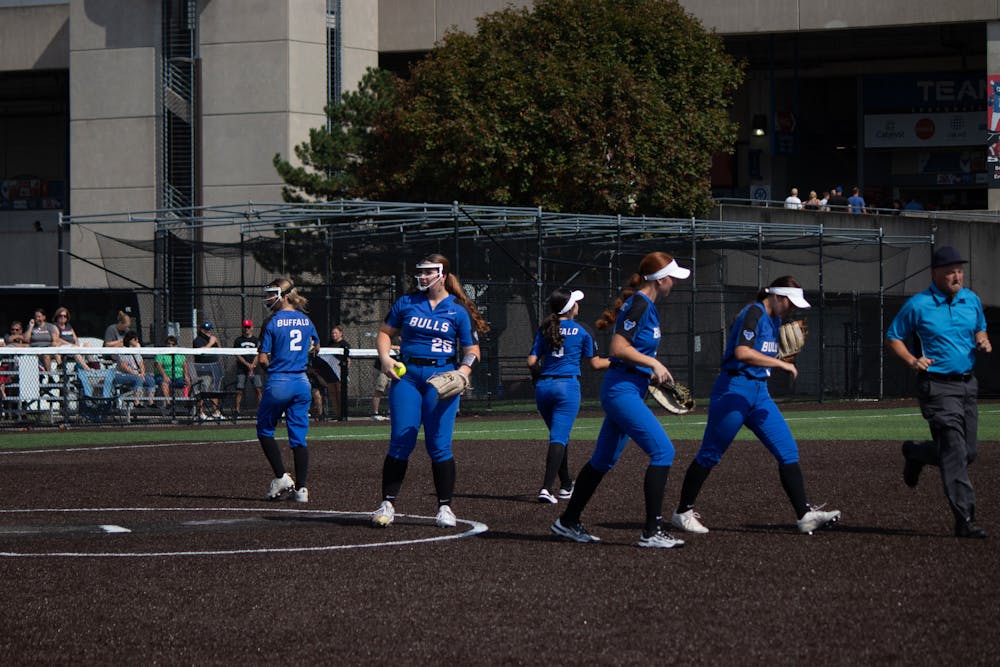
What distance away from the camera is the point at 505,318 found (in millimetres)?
29016

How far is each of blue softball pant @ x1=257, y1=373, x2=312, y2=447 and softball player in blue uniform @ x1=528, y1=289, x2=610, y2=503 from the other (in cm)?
196

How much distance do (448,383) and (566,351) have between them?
283 cm

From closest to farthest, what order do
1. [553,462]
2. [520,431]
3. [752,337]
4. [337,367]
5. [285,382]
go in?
[752,337]
[553,462]
[285,382]
[520,431]
[337,367]

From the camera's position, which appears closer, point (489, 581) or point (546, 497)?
point (489, 581)

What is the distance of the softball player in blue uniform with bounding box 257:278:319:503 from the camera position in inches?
514

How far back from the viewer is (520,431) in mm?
24016

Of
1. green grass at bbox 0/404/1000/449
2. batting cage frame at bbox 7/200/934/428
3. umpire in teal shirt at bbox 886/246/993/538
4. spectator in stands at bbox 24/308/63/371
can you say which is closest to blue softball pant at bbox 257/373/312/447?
umpire in teal shirt at bbox 886/246/993/538

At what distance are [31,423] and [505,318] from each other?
868 centimetres

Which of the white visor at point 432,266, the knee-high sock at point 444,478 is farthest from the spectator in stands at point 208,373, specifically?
the white visor at point 432,266

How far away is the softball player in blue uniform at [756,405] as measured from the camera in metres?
10.1

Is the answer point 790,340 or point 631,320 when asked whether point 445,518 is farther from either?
point 790,340

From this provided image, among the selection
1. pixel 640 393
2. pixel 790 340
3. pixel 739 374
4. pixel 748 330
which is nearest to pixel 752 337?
pixel 748 330

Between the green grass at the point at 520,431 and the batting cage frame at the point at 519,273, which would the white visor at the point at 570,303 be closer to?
the green grass at the point at 520,431

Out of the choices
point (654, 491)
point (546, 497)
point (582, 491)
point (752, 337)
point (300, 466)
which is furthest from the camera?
point (300, 466)
